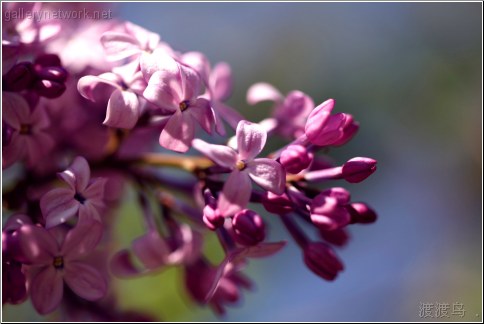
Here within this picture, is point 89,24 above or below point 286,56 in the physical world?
above

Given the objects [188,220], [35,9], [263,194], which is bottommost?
[188,220]

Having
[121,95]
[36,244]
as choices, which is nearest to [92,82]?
[121,95]

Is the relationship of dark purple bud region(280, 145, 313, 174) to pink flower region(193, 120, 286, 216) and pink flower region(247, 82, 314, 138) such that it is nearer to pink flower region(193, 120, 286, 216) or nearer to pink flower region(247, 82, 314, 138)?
pink flower region(193, 120, 286, 216)

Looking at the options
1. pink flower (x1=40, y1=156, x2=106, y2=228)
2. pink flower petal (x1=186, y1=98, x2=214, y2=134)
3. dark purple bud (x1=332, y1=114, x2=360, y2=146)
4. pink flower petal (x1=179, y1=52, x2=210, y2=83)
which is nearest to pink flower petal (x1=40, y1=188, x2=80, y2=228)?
pink flower (x1=40, y1=156, x2=106, y2=228)

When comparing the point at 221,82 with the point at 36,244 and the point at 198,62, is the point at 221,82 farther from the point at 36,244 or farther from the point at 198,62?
the point at 36,244

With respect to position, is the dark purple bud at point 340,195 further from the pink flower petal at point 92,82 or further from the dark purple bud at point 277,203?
the pink flower petal at point 92,82

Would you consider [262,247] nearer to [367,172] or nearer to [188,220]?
[367,172]

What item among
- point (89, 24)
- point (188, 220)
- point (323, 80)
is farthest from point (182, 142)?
point (323, 80)
